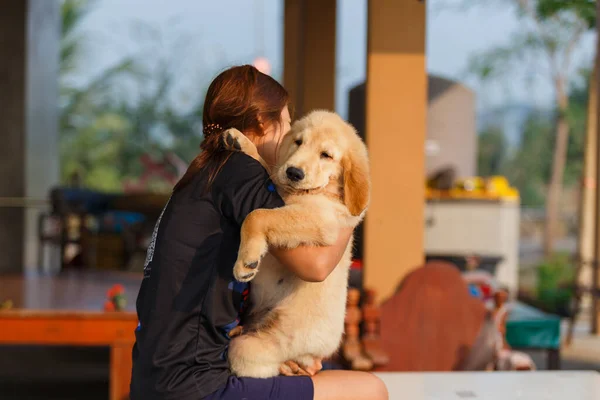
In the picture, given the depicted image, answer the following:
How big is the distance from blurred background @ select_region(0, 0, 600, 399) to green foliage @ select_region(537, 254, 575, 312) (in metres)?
0.03

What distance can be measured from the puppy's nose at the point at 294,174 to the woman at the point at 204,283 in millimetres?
48

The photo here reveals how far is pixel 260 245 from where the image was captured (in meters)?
1.65

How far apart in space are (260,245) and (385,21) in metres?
2.00

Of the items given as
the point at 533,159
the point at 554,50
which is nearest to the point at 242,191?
the point at 554,50

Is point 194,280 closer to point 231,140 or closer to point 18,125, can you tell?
point 231,140

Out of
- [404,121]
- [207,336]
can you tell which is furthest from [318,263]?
[404,121]

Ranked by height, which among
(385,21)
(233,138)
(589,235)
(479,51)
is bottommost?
(589,235)

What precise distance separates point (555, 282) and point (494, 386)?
8637 mm

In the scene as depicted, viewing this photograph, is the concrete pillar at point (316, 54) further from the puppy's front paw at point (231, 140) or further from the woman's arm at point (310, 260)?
the woman's arm at point (310, 260)

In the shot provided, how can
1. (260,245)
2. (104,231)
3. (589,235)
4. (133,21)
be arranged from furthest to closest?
(133,21), (589,235), (104,231), (260,245)

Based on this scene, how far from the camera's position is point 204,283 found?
1.77 metres

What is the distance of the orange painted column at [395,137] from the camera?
3.39 m

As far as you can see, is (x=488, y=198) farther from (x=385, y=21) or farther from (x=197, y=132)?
(x=197, y=132)

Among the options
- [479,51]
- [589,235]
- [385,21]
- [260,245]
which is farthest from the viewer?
[479,51]
